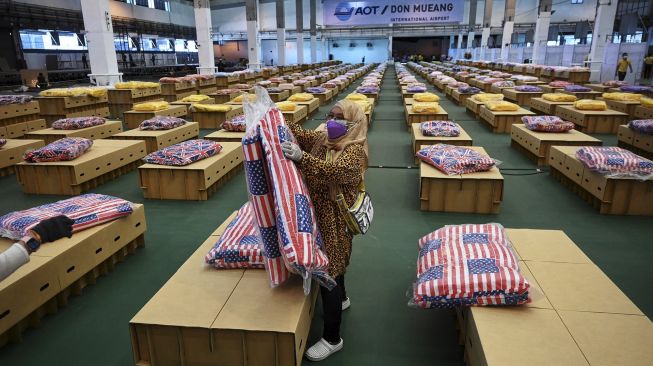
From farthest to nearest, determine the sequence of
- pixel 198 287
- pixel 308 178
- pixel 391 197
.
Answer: pixel 391 197
pixel 198 287
pixel 308 178

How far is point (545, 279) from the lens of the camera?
2.96 meters

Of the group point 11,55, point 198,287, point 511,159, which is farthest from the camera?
point 11,55

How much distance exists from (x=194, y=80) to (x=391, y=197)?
15022mm

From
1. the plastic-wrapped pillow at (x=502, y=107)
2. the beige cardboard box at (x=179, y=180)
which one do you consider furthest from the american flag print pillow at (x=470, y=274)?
the plastic-wrapped pillow at (x=502, y=107)

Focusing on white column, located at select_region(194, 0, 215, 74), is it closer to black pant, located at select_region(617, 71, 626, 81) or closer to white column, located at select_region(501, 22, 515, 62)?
black pant, located at select_region(617, 71, 626, 81)

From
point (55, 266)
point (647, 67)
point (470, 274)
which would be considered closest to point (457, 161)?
point (470, 274)

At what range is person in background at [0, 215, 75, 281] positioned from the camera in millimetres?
2094

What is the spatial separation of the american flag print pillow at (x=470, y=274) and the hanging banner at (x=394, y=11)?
44.7m

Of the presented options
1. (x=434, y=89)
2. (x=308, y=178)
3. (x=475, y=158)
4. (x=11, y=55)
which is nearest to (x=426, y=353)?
(x=308, y=178)

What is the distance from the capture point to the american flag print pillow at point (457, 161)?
17.9ft

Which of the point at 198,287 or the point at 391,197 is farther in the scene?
the point at 391,197

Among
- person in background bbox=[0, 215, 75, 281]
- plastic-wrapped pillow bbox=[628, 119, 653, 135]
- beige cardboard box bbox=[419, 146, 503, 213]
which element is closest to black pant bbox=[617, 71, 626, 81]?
plastic-wrapped pillow bbox=[628, 119, 653, 135]

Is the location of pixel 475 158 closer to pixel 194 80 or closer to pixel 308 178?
pixel 308 178

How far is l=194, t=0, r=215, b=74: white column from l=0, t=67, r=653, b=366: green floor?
1538 centimetres
